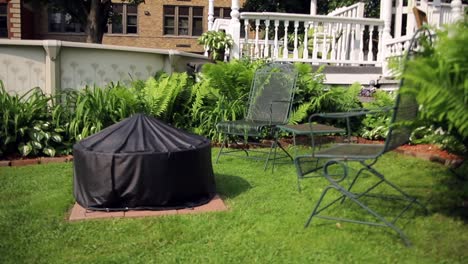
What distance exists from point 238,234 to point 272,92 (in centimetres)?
308

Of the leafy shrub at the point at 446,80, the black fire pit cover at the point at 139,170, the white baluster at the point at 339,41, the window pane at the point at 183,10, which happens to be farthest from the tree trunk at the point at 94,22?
the window pane at the point at 183,10

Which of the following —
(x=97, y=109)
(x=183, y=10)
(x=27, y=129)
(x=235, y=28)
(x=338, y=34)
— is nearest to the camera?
(x=27, y=129)

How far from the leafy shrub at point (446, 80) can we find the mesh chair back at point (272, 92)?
3227mm

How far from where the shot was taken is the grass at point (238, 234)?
120 inches

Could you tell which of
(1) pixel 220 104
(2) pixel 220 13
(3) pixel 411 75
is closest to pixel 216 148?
(1) pixel 220 104

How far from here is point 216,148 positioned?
6738 millimetres

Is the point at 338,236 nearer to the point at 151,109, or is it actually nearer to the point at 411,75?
the point at 411,75

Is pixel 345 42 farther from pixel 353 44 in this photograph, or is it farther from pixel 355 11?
pixel 355 11

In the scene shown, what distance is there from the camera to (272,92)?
6.21 metres

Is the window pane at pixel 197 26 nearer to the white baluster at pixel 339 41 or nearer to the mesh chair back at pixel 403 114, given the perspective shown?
the white baluster at pixel 339 41

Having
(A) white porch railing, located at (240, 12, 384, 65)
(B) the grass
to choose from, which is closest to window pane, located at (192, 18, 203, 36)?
(A) white porch railing, located at (240, 12, 384, 65)

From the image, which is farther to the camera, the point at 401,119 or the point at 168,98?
the point at 168,98

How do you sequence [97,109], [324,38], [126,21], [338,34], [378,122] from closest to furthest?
[97,109], [378,122], [324,38], [338,34], [126,21]

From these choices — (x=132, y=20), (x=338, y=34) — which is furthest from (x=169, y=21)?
(x=338, y=34)
